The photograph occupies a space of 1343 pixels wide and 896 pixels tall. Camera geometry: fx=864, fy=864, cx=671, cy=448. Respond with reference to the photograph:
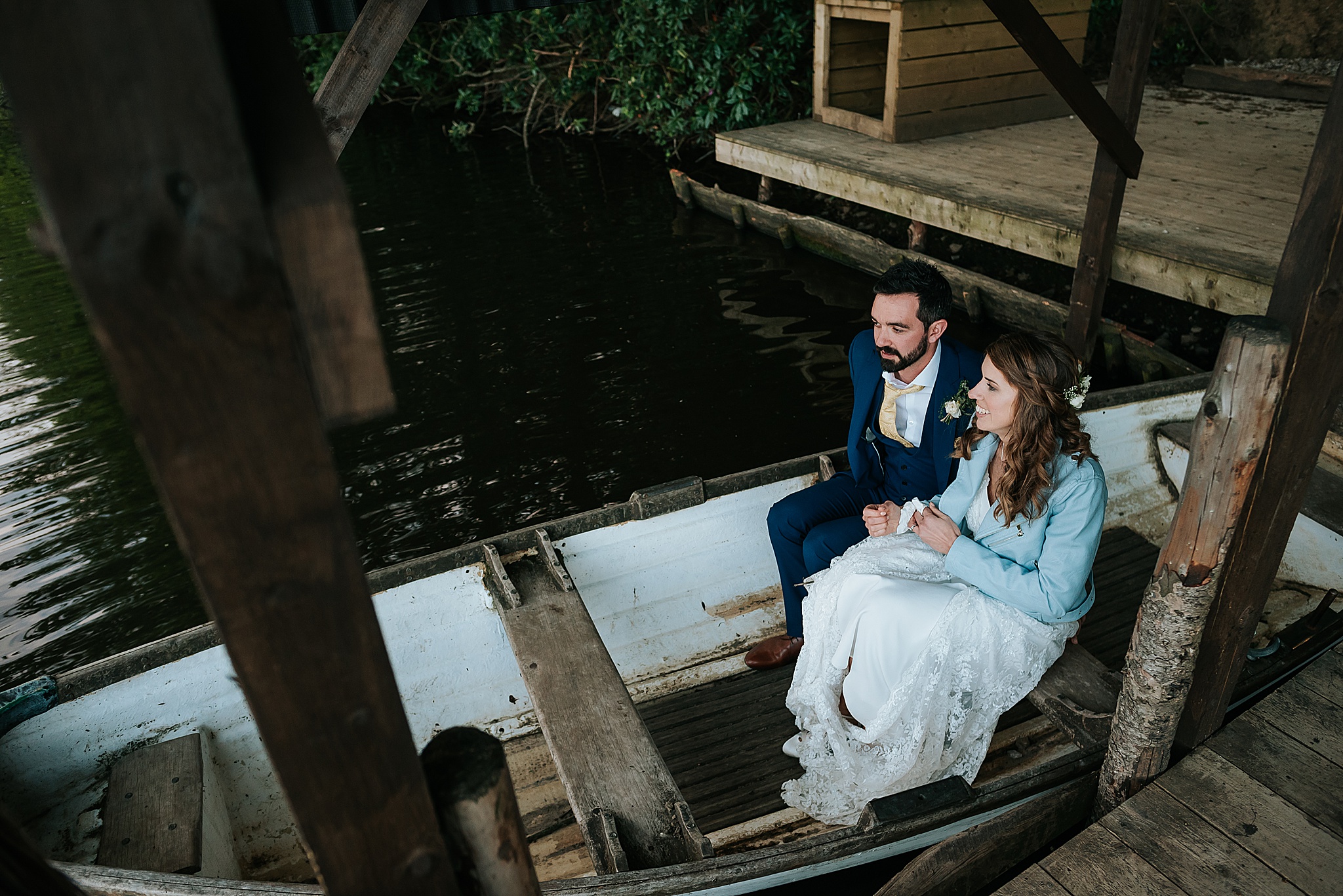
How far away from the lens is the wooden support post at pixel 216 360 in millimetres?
688

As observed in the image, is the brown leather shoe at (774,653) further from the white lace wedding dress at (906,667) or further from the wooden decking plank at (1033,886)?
the wooden decking plank at (1033,886)

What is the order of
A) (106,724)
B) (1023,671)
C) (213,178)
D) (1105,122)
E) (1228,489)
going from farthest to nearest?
(1105,122), (106,724), (1023,671), (1228,489), (213,178)

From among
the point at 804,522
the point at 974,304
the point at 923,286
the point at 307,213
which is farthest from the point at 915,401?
the point at 974,304

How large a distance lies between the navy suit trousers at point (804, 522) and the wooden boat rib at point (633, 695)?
0.23 metres

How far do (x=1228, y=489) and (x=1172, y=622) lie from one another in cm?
38

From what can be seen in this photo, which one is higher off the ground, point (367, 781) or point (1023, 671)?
point (367, 781)

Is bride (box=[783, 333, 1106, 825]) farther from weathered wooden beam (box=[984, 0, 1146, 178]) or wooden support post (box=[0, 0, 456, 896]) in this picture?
wooden support post (box=[0, 0, 456, 896])

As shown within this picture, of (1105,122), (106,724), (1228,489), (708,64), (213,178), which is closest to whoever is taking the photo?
(213,178)

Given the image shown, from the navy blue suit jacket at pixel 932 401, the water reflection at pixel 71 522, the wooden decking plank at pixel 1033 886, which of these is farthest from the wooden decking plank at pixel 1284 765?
the water reflection at pixel 71 522

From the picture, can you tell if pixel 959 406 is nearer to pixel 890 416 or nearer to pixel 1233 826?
pixel 890 416

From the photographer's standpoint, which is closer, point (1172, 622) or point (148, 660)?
point (1172, 622)

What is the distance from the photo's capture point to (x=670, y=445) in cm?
607

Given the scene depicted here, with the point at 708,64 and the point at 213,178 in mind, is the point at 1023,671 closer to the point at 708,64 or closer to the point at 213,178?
the point at 213,178

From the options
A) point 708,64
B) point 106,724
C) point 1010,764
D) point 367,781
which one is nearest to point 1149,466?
point 1010,764
